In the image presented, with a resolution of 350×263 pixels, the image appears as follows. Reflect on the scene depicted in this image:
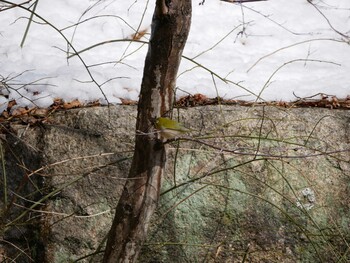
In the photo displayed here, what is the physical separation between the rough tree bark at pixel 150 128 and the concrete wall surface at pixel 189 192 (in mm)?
514

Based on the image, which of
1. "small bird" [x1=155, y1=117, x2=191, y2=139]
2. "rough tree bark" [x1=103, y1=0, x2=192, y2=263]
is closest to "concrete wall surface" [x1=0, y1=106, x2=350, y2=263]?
"rough tree bark" [x1=103, y1=0, x2=192, y2=263]

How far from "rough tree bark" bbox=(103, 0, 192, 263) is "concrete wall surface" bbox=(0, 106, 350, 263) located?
1.69 ft

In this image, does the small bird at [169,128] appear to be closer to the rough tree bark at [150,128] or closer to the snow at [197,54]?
the rough tree bark at [150,128]

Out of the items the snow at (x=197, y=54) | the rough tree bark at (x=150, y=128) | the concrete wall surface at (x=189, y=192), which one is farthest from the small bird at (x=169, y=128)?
the snow at (x=197, y=54)

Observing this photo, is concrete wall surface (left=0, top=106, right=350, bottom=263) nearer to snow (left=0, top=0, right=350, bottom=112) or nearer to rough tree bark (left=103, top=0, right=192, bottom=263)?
snow (left=0, top=0, right=350, bottom=112)

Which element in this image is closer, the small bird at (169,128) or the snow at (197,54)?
the small bird at (169,128)

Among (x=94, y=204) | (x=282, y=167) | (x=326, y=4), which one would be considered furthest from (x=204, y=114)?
(x=326, y=4)

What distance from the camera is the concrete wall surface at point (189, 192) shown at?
111 inches

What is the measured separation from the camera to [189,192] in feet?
9.40

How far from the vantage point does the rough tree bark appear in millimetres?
2137

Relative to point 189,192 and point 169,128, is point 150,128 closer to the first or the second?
point 169,128

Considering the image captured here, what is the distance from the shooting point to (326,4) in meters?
4.30

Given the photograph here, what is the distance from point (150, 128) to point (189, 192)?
29.1 inches

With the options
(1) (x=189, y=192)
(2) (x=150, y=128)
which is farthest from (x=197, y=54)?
(2) (x=150, y=128)
